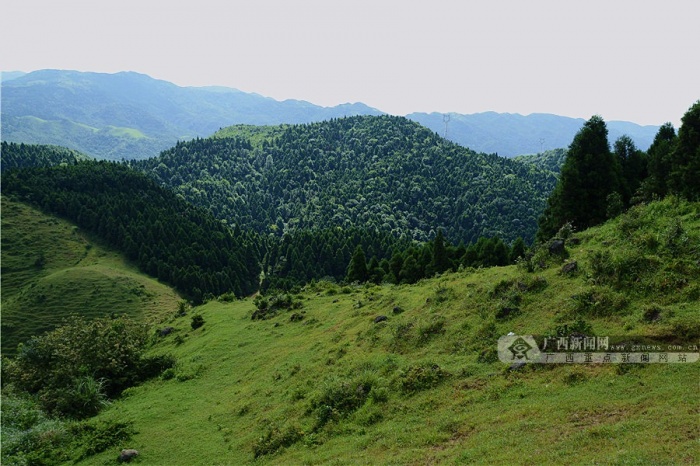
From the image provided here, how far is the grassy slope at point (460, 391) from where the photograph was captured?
1620 centimetres

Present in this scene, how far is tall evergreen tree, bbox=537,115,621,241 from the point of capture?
168 ft

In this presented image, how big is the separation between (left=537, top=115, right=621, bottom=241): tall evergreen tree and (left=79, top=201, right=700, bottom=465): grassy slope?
1660cm

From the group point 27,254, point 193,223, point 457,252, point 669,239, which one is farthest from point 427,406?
point 193,223

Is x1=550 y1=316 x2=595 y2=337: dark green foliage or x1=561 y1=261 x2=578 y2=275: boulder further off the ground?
x1=561 y1=261 x2=578 y2=275: boulder

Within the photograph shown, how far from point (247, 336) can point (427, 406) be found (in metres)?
36.6

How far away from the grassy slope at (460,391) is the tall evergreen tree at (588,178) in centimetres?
1660

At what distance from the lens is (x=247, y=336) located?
177 feet

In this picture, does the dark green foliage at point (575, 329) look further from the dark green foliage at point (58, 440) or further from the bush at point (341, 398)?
the dark green foliage at point (58, 440)

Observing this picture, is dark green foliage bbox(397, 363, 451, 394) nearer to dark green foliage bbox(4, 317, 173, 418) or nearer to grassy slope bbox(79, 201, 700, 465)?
grassy slope bbox(79, 201, 700, 465)

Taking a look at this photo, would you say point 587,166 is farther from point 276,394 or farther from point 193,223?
point 193,223

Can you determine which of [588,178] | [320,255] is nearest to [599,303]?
[588,178]

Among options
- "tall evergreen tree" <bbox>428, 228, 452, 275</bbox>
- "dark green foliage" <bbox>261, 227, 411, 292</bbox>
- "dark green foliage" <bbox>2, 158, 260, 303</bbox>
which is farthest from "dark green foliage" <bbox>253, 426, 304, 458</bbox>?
"dark green foliage" <bbox>2, 158, 260, 303</bbox>

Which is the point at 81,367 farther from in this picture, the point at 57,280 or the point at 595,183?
the point at 57,280

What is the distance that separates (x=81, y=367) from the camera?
46531 mm
